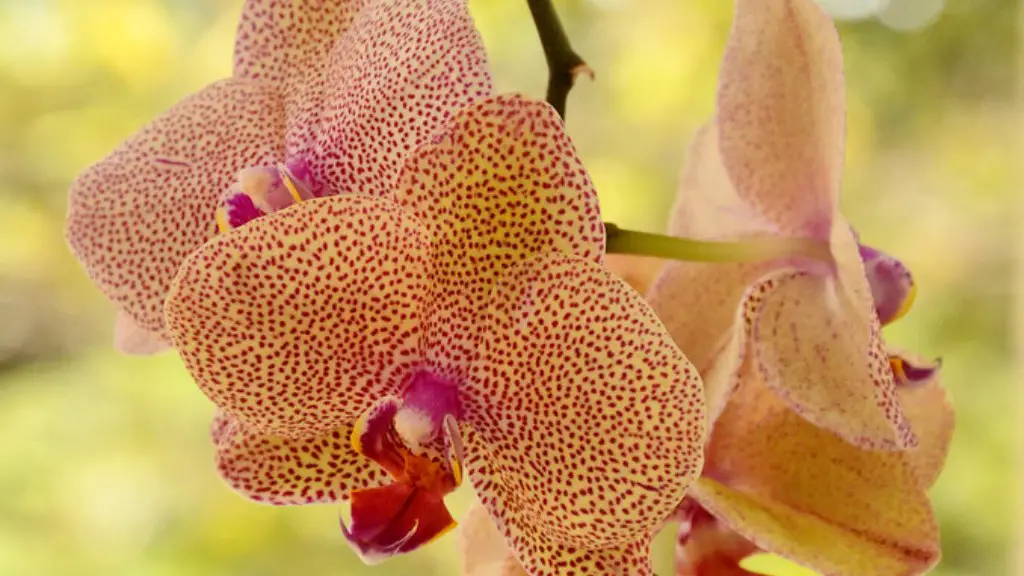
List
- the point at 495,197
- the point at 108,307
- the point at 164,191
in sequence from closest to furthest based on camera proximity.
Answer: the point at 495,197 < the point at 164,191 < the point at 108,307

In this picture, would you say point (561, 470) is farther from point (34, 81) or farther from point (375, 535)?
point (34, 81)

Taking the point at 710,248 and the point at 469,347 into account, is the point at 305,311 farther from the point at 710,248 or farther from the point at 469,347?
the point at 710,248

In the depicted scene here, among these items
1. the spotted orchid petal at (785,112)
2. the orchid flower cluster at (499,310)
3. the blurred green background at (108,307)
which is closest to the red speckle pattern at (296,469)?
the orchid flower cluster at (499,310)

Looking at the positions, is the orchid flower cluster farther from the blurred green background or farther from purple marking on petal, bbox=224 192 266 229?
the blurred green background

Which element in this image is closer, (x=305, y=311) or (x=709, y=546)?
(x=305, y=311)

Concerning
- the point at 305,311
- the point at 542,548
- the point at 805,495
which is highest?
the point at 305,311

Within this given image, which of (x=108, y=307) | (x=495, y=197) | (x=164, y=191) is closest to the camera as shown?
(x=495, y=197)

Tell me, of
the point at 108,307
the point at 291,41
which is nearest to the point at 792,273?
the point at 291,41
